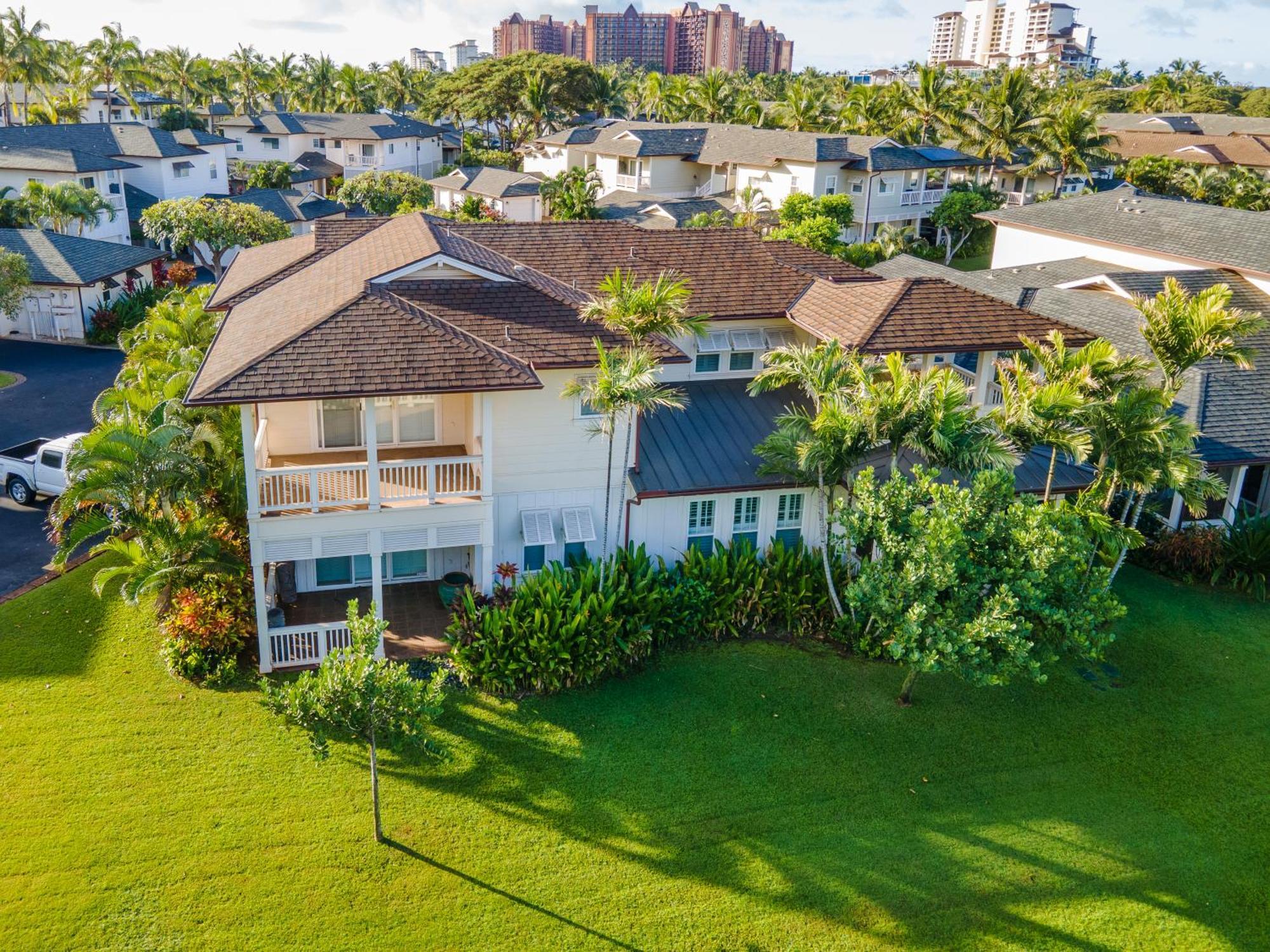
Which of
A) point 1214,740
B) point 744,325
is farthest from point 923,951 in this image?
point 744,325

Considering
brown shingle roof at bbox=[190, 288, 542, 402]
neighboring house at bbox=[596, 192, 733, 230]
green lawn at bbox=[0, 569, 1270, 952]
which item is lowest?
green lawn at bbox=[0, 569, 1270, 952]

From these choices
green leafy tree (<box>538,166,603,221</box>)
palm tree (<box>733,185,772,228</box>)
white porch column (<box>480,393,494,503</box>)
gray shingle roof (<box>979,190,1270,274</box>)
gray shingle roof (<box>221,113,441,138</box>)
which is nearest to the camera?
white porch column (<box>480,393,494,503</box>)

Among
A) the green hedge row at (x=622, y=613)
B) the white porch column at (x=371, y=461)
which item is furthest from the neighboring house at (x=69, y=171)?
the green hedge row at (x=622, y=613)

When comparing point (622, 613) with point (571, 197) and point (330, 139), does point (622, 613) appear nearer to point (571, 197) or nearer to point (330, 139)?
point (571, 197)

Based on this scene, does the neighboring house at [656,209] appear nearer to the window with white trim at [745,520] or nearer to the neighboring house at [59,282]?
the neighboring house at [59,282]

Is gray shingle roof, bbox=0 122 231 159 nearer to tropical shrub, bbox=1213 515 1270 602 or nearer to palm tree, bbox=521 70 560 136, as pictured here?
palm tree, bbox=521 70 560 136

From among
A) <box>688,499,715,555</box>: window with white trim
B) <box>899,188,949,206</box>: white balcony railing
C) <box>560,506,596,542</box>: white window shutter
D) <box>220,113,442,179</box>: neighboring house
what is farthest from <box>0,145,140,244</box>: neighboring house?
<box>899,188,949,206</box>: white balcony railing
